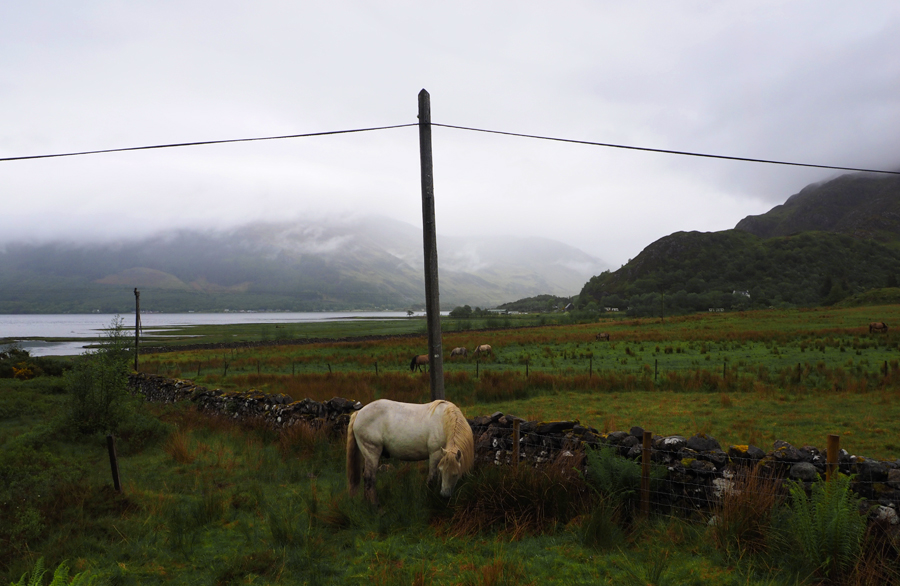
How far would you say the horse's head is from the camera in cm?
598

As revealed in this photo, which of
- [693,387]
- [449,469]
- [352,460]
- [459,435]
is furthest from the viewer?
[693,387]

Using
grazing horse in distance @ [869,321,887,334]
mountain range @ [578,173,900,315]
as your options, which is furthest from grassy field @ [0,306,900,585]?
mountain range @ [578,173,900,315]

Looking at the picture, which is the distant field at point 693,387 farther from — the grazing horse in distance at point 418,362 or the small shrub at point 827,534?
the small shrub at point 827,534

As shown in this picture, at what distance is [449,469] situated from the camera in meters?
6.00

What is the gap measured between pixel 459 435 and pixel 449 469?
46 centimetres

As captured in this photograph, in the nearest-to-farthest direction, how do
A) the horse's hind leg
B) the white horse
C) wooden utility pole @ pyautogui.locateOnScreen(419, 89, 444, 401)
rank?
the white horse → the horse's hind leg → wooden utility pole @ pyautogui.locateOnScreen(419, 89, 444, 401)

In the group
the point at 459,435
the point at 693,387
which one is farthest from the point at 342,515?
the point at 693,387

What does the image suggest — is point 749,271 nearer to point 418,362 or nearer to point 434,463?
point 418,362

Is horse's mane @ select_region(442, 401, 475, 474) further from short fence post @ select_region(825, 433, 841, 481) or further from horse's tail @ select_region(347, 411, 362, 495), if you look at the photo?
short fence post @ select_region(825, 433, 841, 481)

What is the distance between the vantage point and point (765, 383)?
56.0 ft

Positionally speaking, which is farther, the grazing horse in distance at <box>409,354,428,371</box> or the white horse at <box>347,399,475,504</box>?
the grazing horse in distance at <box>409,354,428,371</box>

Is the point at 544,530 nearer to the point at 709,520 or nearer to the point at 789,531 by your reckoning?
the point at 709,520

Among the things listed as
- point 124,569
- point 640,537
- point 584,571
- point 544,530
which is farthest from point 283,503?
point 640,537

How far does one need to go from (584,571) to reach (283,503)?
440cm
